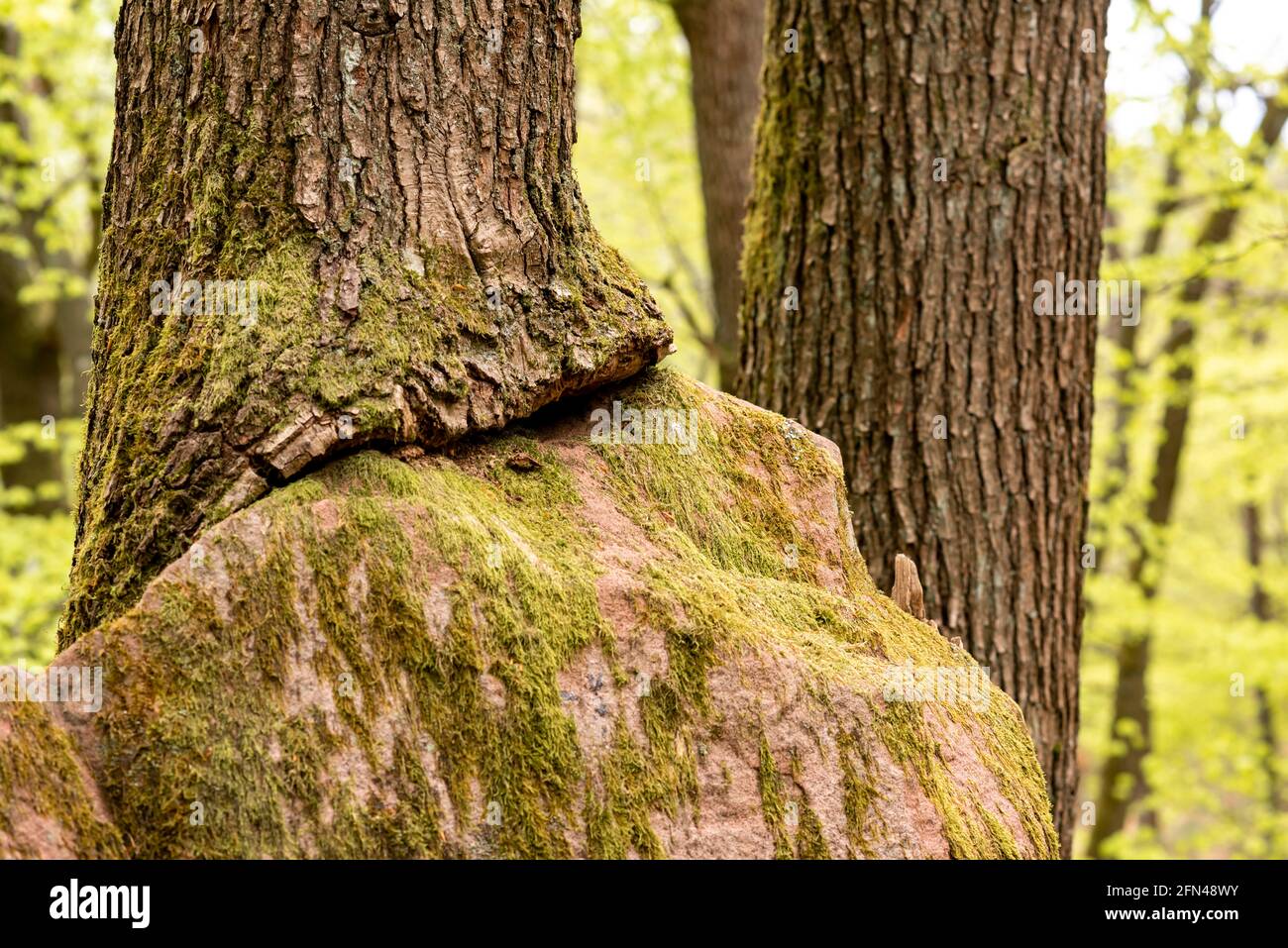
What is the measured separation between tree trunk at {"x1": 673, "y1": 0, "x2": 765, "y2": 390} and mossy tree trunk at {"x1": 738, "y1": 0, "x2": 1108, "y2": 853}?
3206mm

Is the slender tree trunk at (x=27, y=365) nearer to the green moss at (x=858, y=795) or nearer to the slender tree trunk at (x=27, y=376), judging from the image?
the slender tree trunk at (x=27, y=376)

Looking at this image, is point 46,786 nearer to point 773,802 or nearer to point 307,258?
point 307,258

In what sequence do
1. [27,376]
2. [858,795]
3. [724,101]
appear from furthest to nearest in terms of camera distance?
[27,376] → [724,101] → [858,795]

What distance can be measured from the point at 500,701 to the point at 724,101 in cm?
620

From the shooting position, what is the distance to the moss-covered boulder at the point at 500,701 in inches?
78.1

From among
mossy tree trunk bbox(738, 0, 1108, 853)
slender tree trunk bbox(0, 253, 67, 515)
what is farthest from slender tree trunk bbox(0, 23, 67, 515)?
mossy tree trunk bbox(738, 0, 1108, 853)

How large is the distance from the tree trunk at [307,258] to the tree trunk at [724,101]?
458cm

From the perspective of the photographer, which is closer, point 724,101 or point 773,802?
point 773,802

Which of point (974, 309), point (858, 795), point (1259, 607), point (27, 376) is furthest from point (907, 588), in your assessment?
point (1259, 607)

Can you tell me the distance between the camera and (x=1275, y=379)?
→ 10.8m

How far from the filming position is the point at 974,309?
3.79 m

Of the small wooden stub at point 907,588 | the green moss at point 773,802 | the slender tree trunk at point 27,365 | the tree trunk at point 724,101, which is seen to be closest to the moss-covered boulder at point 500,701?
the green moss at point 773,802

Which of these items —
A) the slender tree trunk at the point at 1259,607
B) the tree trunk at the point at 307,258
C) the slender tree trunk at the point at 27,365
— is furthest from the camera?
the slender tree trunk at the point at 1259,607
